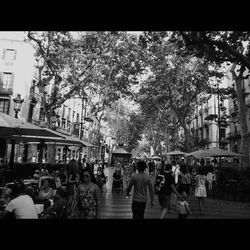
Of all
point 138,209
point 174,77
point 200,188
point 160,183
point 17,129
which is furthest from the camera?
point 174,77

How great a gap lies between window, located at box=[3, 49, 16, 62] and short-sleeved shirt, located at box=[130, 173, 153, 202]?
27.7m

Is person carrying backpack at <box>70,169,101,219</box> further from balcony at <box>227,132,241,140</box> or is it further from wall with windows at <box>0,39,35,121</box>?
balcony at <box>227,132,241,140</box>

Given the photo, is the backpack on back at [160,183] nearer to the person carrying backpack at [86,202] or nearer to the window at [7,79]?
the person carrying backpack at [86,202]

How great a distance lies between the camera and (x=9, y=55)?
29.5 m

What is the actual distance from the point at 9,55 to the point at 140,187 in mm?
28308

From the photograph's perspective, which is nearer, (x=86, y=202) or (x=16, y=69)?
(x=86, y=202)

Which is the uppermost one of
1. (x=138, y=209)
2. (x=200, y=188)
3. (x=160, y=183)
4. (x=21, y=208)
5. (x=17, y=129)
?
(x=17, y=129)

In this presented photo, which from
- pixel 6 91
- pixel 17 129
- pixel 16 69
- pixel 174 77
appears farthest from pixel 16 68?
pixel 17 129

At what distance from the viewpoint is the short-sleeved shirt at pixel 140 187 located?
5.68m

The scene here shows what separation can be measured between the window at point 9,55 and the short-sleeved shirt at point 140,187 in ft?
90.9

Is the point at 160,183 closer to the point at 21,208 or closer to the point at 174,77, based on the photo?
the point at 21,208

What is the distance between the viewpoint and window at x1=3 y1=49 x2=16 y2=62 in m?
29.3
